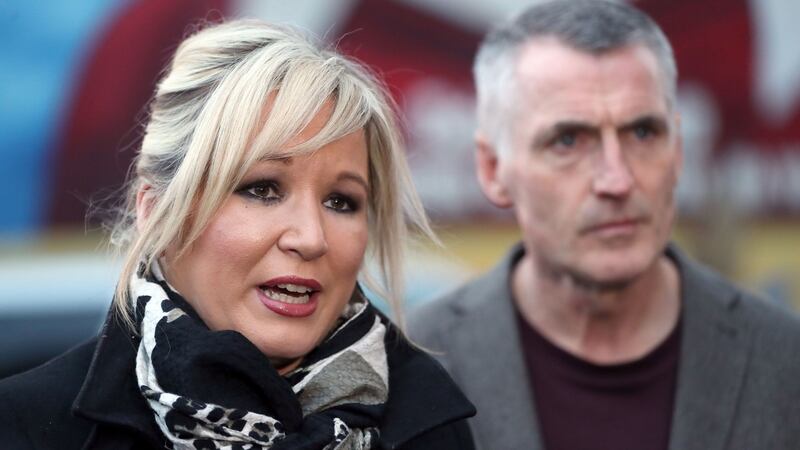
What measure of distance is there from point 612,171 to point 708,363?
0.53 metres

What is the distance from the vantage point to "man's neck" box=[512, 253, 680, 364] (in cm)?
292

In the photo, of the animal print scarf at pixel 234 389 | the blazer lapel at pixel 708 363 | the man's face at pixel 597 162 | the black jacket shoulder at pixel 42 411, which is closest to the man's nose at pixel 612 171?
the man's face at pixel 597 162

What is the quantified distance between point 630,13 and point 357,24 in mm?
1874

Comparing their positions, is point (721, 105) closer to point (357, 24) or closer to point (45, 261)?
point (357, 24)

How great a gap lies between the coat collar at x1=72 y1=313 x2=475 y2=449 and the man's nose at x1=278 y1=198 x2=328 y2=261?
1.20ft

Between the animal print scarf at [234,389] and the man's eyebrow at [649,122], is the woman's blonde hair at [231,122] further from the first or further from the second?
the man's eyebrow at [649,122]

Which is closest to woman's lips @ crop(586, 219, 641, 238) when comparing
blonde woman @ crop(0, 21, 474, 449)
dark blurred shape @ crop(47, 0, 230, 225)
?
blonde woman @ crop(0, 21, 474, 449)

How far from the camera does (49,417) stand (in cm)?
204

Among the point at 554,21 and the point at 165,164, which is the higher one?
the point at 165,164

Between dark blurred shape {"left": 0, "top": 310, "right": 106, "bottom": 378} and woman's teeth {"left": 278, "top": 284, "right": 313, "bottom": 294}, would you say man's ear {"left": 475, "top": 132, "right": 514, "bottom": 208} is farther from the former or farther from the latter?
dark blurred shape {"left": 0, "top": 310, "right": 106, "bottom": 378}

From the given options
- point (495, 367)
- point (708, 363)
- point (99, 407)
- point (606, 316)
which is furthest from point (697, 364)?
point (99, 407)

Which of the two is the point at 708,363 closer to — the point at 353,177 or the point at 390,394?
the point at 390,394

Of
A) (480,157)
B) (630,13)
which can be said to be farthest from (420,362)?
(630,13)

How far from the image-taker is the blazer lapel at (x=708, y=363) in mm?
2703
